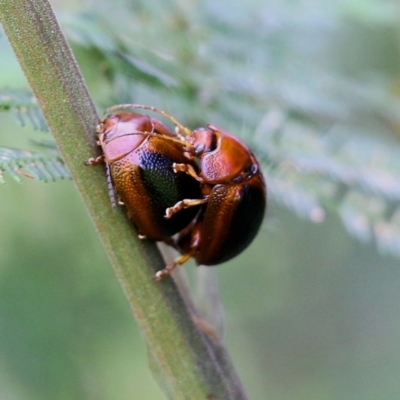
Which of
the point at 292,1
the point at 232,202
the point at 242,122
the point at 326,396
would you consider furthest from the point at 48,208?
the point at 326,396

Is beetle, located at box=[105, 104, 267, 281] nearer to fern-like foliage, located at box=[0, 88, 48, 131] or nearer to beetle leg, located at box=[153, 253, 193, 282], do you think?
beetle leg, located at box=[153, 253, 193, 282]

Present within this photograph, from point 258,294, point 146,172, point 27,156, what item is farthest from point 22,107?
point 258,294

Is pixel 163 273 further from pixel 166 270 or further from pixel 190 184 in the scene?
pixel 190 184

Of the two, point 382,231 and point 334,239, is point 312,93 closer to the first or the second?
point 382,231

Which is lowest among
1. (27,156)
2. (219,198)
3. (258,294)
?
(258,294)

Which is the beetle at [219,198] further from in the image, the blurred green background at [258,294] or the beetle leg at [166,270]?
the blurred green background at [258,294]

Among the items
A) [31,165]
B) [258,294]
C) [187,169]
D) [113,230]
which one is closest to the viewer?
[113,230]
